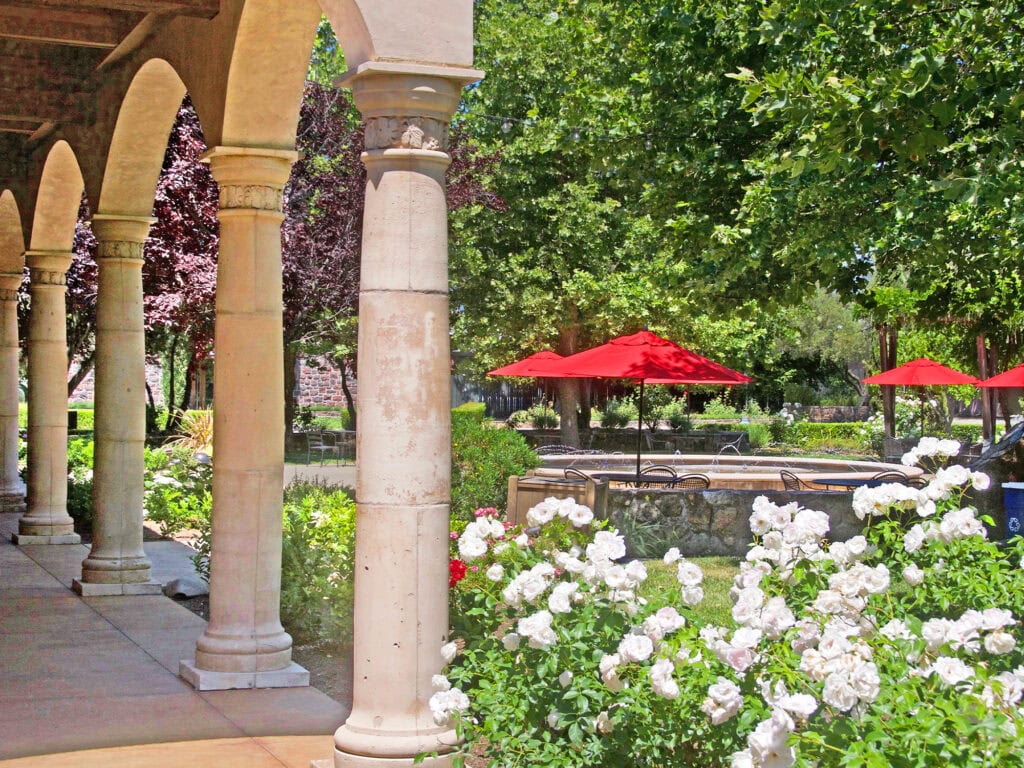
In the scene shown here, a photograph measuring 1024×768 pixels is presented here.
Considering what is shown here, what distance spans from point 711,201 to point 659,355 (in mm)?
2902

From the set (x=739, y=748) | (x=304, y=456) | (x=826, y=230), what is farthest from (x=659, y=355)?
(x=304, y=456)

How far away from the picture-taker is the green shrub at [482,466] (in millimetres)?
13766

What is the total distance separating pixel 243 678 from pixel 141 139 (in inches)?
166

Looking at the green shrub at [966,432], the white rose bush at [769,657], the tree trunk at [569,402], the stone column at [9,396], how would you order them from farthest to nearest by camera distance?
the green shrub at [966,432] < the tree trunk at [569,402] < the stone column at [9,396] < the white rose bush at [769,657]

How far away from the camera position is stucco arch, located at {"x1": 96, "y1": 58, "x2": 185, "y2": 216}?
8.72 metres

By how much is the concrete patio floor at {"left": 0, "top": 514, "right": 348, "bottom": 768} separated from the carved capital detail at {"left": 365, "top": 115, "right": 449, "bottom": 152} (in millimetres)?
2634

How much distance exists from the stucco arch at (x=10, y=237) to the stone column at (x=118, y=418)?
4.06m

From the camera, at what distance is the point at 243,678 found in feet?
22.4

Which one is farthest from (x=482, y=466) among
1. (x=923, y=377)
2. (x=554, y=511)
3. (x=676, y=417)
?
(x=676, y=417)

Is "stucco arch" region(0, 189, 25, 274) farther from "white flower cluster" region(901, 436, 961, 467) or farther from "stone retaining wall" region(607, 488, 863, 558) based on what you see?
"white flower cluster" region(901, 436, 961, 467)

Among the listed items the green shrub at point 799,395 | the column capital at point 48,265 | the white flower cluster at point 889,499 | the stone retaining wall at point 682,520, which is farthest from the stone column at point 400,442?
the green shrub at point 799,395

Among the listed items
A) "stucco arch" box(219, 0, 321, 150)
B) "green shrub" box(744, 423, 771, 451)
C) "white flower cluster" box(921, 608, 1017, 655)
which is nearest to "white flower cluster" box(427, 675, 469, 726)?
"white flower cluster" box(921, 608, 1017, 655)

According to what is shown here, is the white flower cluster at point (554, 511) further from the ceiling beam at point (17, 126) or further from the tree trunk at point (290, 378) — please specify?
the tree trunk at point (290, 378)

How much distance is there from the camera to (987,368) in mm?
28766
